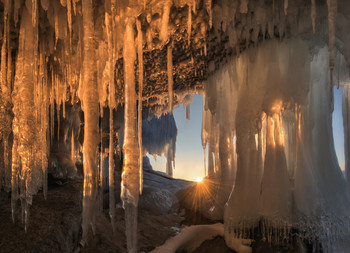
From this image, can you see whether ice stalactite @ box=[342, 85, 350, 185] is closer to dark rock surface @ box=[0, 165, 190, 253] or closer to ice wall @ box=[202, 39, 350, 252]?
ice wall @ box=[202, 39, 350, 252]

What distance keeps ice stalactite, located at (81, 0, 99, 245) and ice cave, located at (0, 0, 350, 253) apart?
0.01m

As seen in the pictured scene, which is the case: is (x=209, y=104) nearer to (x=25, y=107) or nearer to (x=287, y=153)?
(x=287, y=153)

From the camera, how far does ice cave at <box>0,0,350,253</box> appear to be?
3.23m

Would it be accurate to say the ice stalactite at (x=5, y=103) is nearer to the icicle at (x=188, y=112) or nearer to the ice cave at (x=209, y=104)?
the ice cave at (x=209, y=104)

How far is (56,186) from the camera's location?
6477 millimetres

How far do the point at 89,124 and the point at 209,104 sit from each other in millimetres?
4003

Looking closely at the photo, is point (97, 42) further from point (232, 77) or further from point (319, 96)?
point (319, 96)

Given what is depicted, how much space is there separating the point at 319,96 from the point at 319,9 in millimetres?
1802

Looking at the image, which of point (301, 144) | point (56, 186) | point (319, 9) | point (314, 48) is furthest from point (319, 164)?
point (56, 186)

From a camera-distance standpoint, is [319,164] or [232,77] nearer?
[319,164]

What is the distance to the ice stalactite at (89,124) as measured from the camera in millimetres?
2910

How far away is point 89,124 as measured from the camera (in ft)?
9.84

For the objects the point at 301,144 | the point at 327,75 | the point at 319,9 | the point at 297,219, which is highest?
the point at 319,9

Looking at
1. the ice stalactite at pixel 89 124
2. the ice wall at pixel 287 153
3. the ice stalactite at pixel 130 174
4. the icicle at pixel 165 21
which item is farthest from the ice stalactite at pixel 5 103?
the ice wall at pixel 287 153
